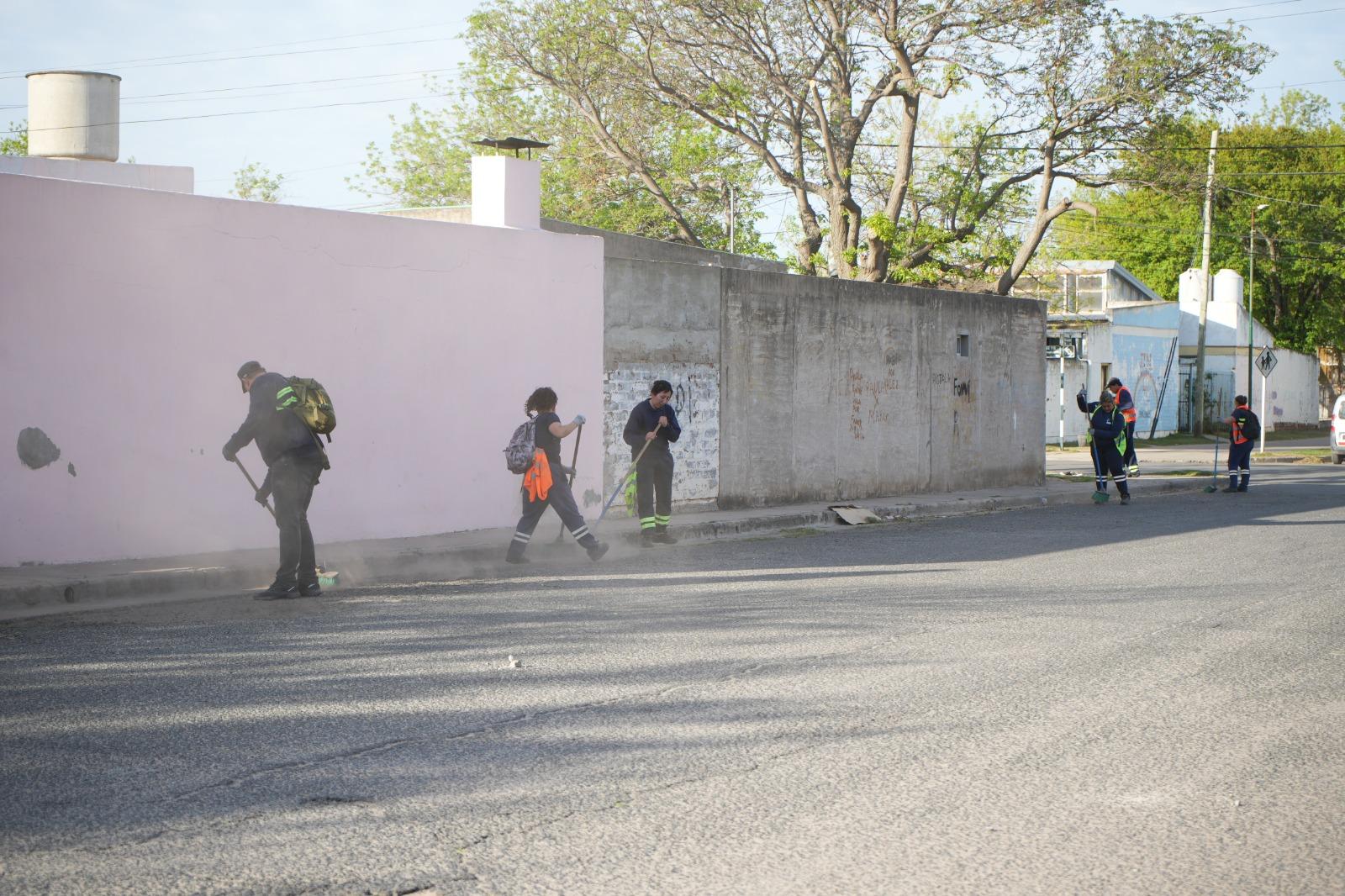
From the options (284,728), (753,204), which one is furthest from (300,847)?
(753,204)

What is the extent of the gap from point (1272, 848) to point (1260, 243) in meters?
62.3

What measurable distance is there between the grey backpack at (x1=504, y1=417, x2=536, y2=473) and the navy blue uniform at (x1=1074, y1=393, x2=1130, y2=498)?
1071 centimetres

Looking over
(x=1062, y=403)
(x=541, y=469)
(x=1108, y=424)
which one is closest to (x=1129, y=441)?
(x=1108, y=424)

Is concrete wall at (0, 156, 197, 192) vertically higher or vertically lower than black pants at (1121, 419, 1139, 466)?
higher

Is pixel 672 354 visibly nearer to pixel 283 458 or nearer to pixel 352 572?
pixel 352 572

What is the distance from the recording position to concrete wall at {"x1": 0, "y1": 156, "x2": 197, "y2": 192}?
17969mm

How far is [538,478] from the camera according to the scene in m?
12.6

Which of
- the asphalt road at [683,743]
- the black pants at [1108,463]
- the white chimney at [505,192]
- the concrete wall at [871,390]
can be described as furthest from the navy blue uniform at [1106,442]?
the asphalt road at [683,743]

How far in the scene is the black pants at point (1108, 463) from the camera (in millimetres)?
20734

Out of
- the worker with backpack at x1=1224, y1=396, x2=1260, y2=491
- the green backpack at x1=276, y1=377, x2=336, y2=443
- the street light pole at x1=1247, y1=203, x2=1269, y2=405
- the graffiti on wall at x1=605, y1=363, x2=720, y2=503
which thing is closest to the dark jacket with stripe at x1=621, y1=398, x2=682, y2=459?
the graffiti on wall at x1=605, y1=363, x2=720, y2=503

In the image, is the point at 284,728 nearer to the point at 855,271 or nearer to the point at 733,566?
the point at 733,566

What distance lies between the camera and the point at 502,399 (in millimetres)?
15367

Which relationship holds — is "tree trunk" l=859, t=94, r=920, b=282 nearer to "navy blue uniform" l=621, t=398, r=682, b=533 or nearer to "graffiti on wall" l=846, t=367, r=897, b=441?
"graffiti on wall" l=846, t=367, r=897, b=441

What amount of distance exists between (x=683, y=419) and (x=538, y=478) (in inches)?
201
